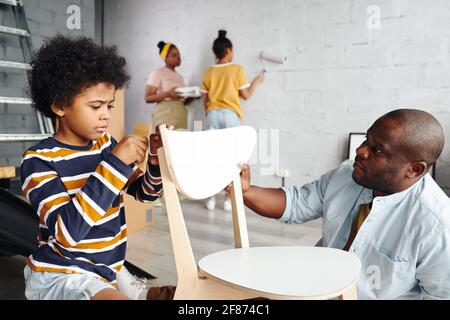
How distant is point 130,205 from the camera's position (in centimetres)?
272

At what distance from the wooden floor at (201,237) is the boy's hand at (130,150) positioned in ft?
3.79

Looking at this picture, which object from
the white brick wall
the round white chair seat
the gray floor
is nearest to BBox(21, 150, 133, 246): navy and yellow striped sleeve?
the round white chair seat

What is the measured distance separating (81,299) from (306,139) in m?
2.83

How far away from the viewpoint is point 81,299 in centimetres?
88

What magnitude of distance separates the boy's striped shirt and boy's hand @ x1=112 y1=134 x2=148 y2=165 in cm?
2

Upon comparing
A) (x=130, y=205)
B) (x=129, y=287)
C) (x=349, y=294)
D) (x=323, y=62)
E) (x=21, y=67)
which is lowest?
(x=130, y=205)

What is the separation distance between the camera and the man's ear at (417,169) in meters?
1.10

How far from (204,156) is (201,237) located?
173 centimetres

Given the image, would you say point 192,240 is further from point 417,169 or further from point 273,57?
point 273,57

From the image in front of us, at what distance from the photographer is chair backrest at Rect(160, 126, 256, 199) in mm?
870

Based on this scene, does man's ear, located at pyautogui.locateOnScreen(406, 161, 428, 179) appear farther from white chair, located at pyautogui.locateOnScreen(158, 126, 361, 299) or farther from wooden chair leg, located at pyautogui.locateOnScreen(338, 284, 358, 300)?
wooden chair leg, located at pyautogui.locateOnScreen(338, 284, 358, 300)

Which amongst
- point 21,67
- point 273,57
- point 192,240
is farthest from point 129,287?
point 273,57

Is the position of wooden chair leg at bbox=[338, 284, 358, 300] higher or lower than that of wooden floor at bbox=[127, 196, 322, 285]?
higher

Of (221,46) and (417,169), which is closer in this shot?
(417,169)
